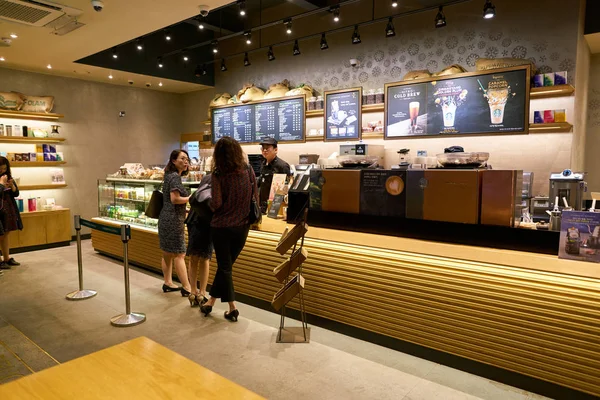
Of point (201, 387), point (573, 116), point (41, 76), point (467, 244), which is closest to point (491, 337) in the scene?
point (467, 244)

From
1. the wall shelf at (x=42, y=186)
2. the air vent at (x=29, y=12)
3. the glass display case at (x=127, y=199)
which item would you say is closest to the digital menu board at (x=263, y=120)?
the glass display case at (x=127, y=199)

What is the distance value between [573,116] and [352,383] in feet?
13.3

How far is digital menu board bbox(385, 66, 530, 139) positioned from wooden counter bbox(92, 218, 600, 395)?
8.92 feet

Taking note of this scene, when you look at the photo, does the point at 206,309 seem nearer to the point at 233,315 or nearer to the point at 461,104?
the point at 233,315

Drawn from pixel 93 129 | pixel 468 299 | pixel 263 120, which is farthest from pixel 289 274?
pixel 93 129

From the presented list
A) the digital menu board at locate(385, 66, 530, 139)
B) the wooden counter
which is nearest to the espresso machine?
the digital menu board at locate(385, 66, 530, 139)

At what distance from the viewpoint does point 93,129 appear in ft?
28.2

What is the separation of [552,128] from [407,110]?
181 cm

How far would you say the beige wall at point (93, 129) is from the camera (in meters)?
7.89

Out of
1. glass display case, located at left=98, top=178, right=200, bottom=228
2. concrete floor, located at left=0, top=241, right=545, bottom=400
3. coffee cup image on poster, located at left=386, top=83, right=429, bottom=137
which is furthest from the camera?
glass display case, located at left=98, top=178, right=200, bottom=228

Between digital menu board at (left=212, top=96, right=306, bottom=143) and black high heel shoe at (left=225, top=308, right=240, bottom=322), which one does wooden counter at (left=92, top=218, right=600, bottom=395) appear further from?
digital menu board at (left=212, top=96, right=306, bottom=143)

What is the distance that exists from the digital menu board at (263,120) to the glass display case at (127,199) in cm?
250

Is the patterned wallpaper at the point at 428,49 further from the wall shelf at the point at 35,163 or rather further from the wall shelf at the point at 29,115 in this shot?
the wall shelf at the point at 35,163

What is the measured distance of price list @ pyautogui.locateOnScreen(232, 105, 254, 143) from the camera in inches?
310
